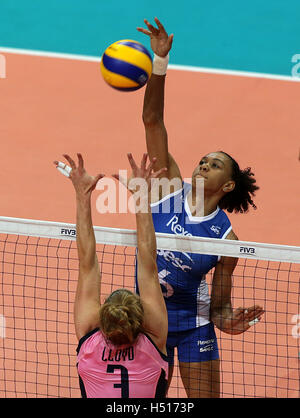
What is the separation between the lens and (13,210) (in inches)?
409

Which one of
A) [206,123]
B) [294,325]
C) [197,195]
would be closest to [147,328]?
[197,195]

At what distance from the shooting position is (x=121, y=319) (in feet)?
14.8

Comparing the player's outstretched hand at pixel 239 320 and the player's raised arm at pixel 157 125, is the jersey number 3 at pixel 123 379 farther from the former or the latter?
the player's raised arm at pixel 157 125

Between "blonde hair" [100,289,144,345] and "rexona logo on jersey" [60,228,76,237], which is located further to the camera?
"rexona logo on jersey" [60,228,76,237]

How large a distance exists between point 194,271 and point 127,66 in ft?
6.66

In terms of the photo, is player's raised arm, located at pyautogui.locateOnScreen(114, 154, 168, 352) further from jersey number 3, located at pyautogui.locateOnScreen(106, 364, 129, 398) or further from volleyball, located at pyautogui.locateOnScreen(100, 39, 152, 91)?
volleyball, located at pyautogui.locateOnScreen(100, 39, 152, 91)

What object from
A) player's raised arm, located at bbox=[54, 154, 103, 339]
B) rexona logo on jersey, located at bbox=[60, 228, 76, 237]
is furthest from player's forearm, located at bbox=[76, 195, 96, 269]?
rexona logo on jersey, located at bbox=[60, 228, 76, 237]

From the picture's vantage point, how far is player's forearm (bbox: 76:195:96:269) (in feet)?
16.3

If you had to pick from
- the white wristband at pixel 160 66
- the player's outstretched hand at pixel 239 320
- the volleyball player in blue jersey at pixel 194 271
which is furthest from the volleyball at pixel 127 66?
the player's outstretched hand at pixel 239 320

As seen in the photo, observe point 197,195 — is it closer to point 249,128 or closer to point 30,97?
point 249,128

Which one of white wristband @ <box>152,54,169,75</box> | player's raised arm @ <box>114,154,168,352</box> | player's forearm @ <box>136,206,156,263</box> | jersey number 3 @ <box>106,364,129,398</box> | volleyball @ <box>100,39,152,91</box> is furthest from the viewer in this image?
volleyball @ <box>100,39,152,91</box>

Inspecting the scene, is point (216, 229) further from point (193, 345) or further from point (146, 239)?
point (146, 239)

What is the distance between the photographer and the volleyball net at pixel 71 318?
5.80 meters

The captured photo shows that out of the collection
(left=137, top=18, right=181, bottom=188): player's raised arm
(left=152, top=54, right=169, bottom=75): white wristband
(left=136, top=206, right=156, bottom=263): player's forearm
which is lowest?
(left=136, top=206, right=156, bottom=263): player's forearm
